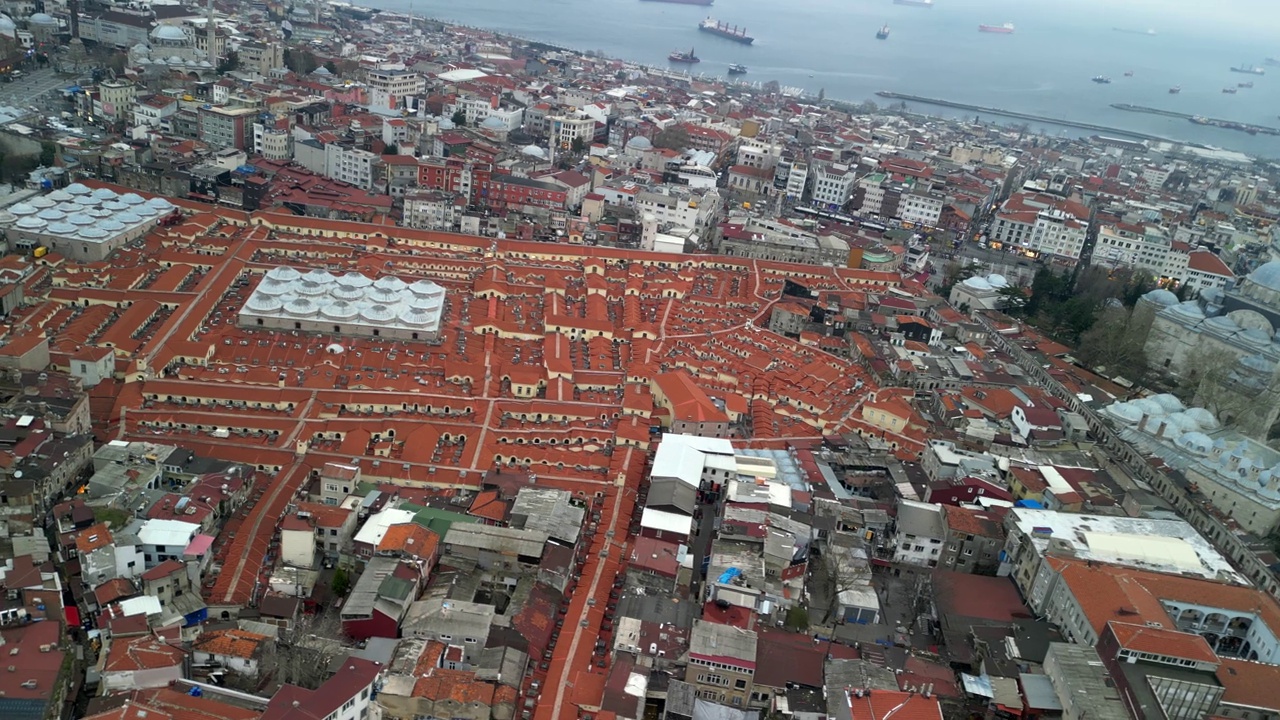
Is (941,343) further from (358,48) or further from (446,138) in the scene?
(358,48)

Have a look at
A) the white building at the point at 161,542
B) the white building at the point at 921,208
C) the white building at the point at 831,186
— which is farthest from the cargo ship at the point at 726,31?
the white building at the point at 161,542

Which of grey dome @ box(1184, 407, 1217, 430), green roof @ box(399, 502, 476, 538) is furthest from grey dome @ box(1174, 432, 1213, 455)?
green roof @ box(399, 502, 476, 538)

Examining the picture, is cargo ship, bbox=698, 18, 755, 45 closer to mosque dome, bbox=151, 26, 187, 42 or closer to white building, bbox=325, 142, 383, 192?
mosque dome, bbox=151, 26, 187, 42

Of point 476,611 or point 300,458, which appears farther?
point 300,458

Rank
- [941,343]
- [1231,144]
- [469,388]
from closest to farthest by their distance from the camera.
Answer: [469,388] → [941,343] → [1231,144]

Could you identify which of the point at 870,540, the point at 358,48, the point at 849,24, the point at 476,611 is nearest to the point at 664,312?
the point at 870,540

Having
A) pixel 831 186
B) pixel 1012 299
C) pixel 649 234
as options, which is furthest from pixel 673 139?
pixel 1012 299

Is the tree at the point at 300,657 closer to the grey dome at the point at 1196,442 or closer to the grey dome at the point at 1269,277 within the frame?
the grey dome at the point at 1196,442
